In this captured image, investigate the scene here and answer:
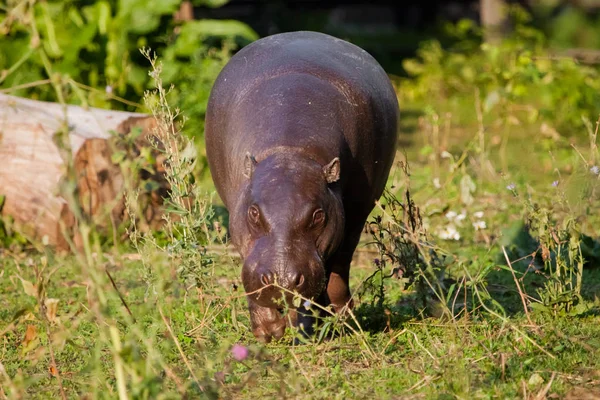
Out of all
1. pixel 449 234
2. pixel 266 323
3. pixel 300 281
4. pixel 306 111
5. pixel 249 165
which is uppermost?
pixel 306 111

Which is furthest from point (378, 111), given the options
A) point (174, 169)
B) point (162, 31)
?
point (162, 31)

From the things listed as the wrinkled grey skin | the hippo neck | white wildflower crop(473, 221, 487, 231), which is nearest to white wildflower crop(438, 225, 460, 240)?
white wildflower crop(473, 221, 487, 231)

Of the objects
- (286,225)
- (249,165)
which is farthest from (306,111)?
(286,225)

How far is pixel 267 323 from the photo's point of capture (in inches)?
180

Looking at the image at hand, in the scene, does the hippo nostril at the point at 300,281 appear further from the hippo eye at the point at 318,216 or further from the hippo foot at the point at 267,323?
the hippo foot at the point at 267,323

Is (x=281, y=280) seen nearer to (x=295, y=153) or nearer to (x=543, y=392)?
(x=295, y=153)

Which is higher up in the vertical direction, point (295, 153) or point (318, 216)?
point (295, 153)

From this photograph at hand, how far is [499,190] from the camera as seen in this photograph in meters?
8.37

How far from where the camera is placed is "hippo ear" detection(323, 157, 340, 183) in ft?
13.8

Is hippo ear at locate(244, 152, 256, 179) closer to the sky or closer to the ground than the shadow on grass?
closer to the sky

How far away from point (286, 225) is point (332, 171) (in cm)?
35

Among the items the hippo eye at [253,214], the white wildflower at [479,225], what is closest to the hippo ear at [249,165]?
the hippo eye at [253,214]

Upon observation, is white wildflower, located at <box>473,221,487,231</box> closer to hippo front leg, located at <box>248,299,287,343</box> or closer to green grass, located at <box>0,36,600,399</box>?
green grass, located at <box>0,36,600,399</box>

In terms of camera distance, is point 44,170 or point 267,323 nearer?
point 267,323
